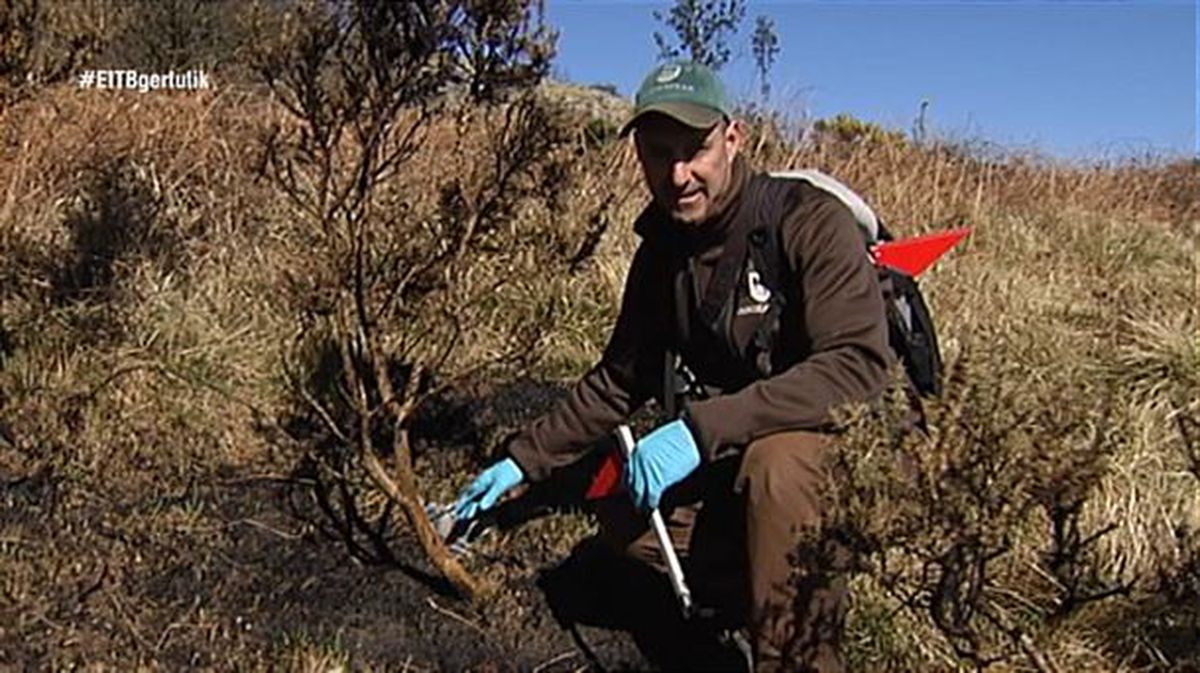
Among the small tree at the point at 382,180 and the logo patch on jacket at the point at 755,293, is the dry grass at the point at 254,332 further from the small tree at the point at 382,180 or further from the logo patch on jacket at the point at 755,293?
the logo patch on jacket at the point at 755,293

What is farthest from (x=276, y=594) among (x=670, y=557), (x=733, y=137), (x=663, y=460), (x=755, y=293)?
(x=733, y=137)

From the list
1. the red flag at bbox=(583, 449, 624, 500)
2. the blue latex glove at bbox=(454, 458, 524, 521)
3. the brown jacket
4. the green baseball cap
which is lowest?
the blue latex glove at bbox=(454, 458, 524, 521)

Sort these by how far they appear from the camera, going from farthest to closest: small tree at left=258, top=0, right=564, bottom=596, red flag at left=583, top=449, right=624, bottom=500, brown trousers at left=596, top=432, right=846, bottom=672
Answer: small tree at left=258, top=0, right=564, bottom=596, red flag at left=583, top=449, right=624, bottom=500, brown trousers at left=596, top=432, right=846, bottom=672

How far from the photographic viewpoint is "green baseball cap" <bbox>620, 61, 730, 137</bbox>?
366cm

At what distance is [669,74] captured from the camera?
3.76m

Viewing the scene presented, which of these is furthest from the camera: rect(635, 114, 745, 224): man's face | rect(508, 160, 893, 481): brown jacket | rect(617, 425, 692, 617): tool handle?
rect(635, 114, 745, 224): man's face

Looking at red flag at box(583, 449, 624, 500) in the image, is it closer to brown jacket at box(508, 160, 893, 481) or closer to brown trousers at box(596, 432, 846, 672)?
brown jacket at box(508, 160, 893, 481)

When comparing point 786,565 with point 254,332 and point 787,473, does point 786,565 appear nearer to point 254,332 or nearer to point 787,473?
point 787,473

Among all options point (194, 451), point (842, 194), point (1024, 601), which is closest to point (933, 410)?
point (842, 194)

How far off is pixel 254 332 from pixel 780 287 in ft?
13.3

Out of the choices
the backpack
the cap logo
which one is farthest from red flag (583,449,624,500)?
the cap logo

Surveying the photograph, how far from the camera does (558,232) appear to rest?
5645mm

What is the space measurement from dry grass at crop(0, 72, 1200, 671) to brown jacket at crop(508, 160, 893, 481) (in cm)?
37

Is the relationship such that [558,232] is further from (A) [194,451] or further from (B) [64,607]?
(B) [64,607]
